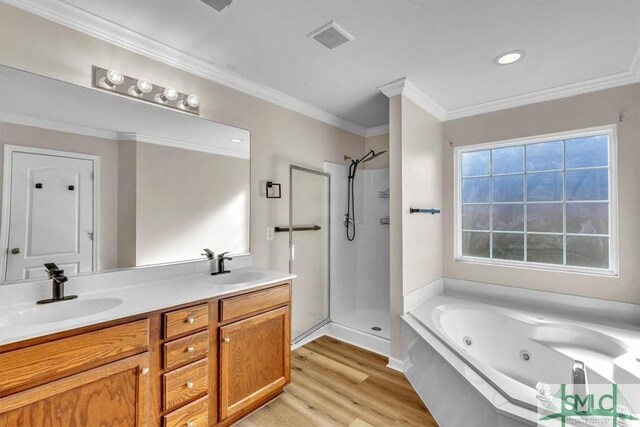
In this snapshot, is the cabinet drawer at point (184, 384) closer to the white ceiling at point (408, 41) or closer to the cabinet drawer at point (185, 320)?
the cabinet drawer at point (185, 320)

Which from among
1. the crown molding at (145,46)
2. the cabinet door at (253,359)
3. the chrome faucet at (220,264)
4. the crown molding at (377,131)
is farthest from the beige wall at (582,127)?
the chrome faucet at (220,264)

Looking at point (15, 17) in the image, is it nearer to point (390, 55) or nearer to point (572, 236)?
point (390, 55)

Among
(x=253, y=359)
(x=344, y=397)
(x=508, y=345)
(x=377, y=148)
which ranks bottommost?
(x=344, y=397)

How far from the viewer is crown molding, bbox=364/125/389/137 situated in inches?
141

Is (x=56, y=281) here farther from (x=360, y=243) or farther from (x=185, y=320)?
(x=360, y=243)

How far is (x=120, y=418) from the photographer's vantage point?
1.30 m

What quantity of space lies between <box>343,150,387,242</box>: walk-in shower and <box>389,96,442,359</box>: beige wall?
770mm

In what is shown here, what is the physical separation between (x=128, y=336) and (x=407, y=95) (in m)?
2.61

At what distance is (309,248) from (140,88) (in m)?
1.98

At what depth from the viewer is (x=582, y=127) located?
8.15 feet

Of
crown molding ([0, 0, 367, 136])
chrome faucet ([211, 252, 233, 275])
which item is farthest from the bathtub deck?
crown molding ([0, 0, 367, 136])

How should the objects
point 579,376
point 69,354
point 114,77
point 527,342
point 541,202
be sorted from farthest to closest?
point 541,202 < point 527,342 < point 114,77 < point 579,376 < point 69,354

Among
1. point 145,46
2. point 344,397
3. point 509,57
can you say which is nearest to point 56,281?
point 145,46

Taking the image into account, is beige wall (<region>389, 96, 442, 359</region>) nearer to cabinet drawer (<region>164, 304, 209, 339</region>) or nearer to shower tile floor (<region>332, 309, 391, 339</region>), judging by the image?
shower tile floor (<region>332, 309, 391, 339</region>)
